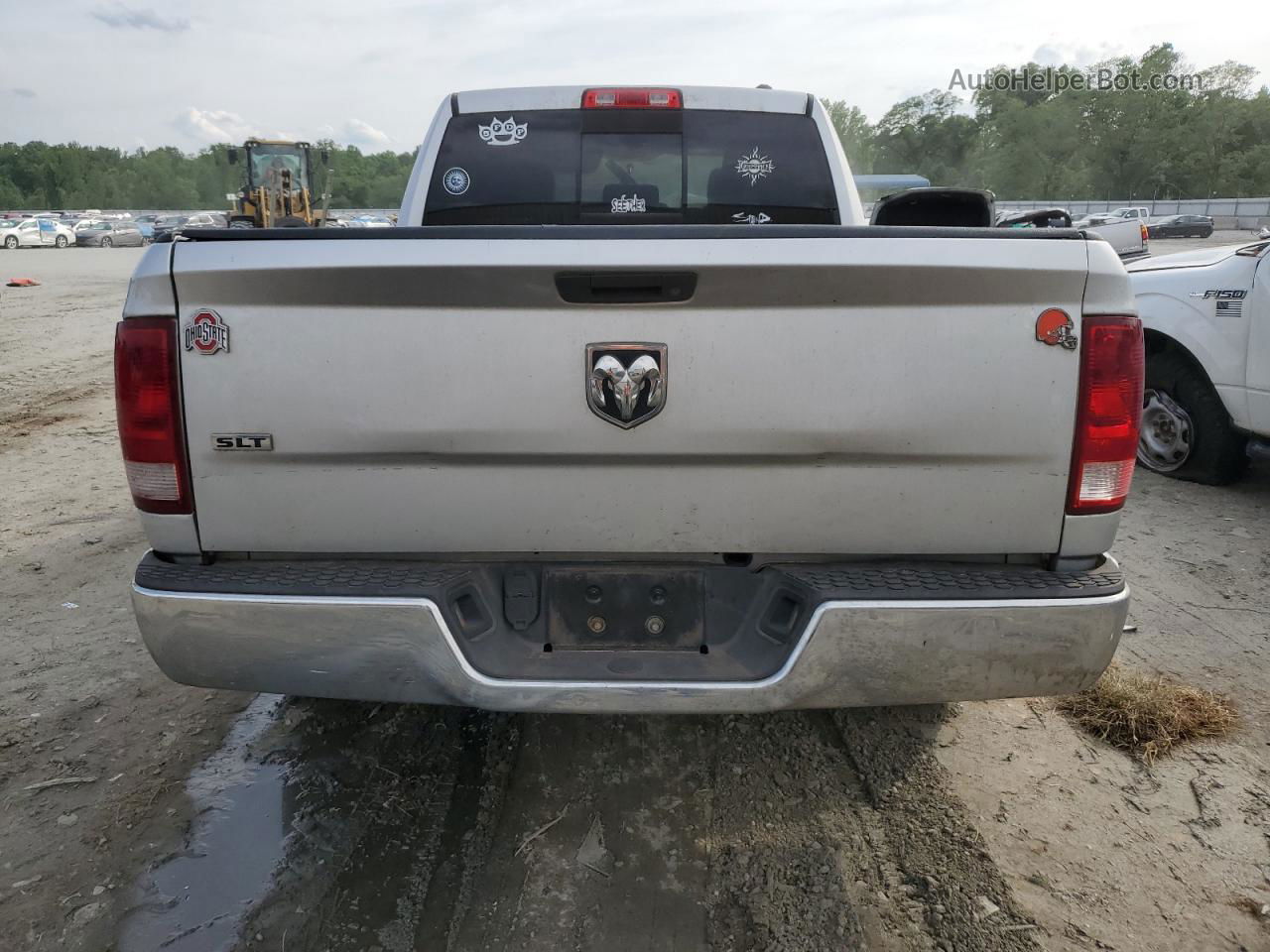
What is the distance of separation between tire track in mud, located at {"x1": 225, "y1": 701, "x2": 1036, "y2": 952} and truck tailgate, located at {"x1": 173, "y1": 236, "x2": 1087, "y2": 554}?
978 mm

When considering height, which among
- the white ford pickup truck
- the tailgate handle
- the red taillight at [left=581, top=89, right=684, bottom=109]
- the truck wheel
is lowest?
the truck wheel

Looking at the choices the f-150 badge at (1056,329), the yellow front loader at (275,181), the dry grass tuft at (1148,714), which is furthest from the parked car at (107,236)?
the f-150 badge at (1056,329)

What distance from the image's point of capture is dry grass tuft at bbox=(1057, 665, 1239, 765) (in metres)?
3.17

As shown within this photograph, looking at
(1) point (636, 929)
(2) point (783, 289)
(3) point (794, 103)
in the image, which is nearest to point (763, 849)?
(1) point (636, 929)

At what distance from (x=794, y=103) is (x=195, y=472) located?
324 centimetres

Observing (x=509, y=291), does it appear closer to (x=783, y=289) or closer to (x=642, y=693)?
(x=783, y=289)

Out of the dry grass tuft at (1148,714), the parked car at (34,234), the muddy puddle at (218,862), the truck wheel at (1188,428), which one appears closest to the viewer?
the muddy puddle at (218,862)

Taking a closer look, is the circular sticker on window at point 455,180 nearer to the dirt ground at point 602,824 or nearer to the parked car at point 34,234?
the dirt ground at point 602,824

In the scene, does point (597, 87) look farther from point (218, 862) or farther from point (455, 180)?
point (218, 862)

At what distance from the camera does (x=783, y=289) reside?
2154mm

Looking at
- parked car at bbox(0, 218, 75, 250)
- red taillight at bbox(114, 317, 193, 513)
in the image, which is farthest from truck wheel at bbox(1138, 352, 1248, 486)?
parked car at bbox(0, 218, 75, 250)

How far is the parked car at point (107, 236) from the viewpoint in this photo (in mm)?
48156

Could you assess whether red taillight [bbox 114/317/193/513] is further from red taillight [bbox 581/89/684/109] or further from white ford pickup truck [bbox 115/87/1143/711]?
red taillight [bbox 581/89/684/109]

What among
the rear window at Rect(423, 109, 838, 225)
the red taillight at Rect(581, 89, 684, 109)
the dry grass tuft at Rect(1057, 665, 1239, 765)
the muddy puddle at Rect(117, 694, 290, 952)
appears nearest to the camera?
the muddy puddle at Rect(117, 694, 290, 952)
